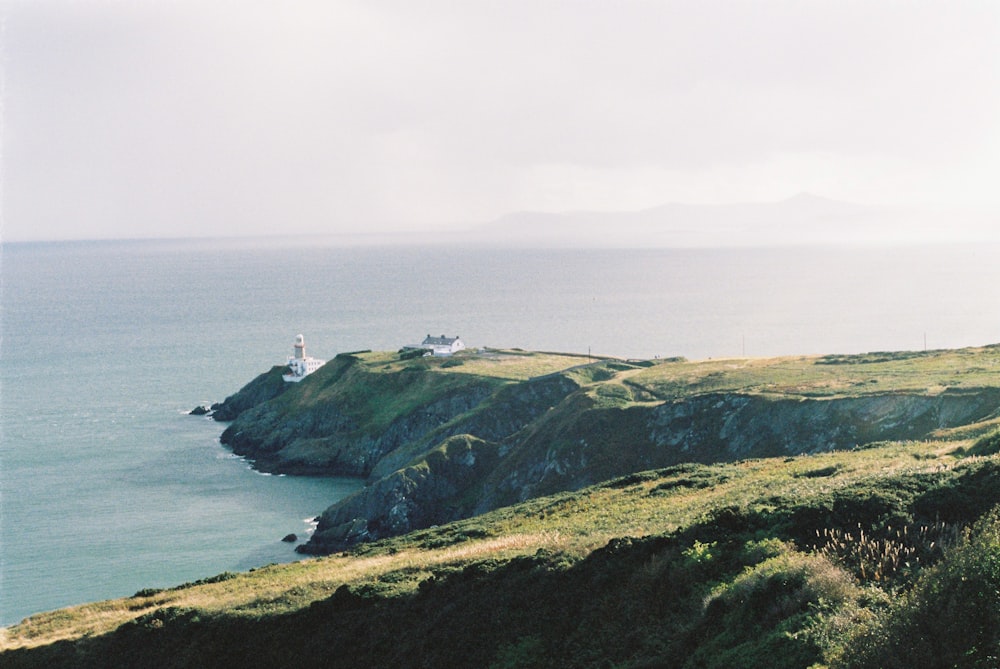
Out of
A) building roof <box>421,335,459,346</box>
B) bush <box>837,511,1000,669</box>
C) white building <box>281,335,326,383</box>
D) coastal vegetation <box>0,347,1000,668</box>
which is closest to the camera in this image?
bush <box>837,511,1000,669</box>

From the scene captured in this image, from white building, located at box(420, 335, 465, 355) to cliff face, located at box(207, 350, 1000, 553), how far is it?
584 inches

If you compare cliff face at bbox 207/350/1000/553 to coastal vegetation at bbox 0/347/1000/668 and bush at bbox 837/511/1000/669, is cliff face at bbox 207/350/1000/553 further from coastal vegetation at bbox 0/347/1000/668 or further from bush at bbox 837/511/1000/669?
bush at bbox 837/511/1000/669

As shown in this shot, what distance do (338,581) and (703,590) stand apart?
1674 cm

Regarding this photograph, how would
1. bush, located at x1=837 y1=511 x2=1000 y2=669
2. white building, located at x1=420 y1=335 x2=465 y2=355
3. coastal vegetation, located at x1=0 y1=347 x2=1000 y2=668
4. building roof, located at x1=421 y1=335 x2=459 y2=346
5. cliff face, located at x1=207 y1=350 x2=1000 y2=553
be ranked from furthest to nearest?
building roof, located at x1=421 y1=335 x2=459 y2=346
white building, located at x1=420 y1=335 x2=465 y2=355
cliff face, located at x1=207 y1=350 x2=1000 y2=553
coastal vegetation, located at x1=0 y1=347 x2=1000 y2=668
bush, located at x1=837 y1=511 x2=1000 y2=669

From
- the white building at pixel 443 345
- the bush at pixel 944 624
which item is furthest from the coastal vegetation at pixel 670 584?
the white building at pixel 443 345

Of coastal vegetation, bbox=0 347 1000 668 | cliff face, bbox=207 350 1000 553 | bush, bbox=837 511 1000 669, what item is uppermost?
bush, bbox=837 511 1000 669

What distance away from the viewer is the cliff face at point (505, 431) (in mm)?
66000

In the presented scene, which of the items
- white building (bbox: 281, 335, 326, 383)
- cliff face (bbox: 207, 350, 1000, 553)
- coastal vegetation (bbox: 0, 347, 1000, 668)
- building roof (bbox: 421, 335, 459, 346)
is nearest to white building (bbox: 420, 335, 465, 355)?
building roof (bbox: 421, 335, 459, 346)

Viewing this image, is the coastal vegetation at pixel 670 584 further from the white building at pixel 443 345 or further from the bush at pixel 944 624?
the white building at pixel 443 345

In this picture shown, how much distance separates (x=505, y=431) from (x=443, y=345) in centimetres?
4876

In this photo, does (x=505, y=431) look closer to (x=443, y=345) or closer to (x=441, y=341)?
(x=443, y=345)

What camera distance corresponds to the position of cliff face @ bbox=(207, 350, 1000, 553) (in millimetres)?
66000

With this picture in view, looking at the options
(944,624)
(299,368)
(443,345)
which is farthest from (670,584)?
(299,368)

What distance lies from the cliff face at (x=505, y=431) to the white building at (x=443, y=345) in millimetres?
14838
